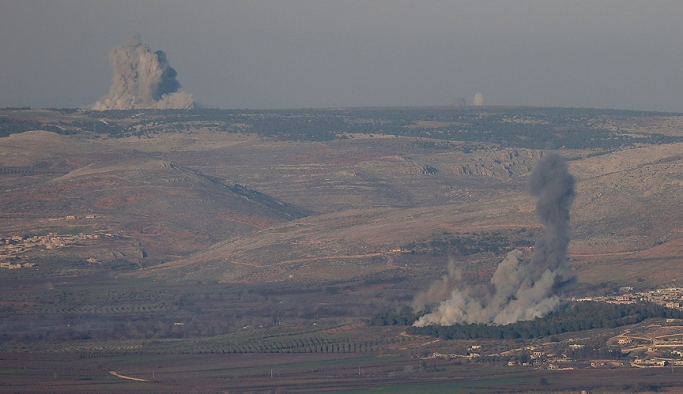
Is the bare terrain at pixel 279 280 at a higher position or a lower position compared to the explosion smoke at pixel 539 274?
lower

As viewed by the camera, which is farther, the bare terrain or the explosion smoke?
the explosion smoke

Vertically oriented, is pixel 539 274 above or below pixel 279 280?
above

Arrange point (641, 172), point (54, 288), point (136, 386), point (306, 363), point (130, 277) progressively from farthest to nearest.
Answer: point (641, 172)
point (130, 277)
point (54, 288)
point (306, 363)
point (136, 386)

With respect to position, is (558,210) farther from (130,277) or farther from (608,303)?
(130,277)

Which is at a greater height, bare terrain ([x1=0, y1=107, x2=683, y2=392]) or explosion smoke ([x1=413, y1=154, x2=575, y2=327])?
explosion smoke ([x1=413, y1=154, x2=575, y2=327])

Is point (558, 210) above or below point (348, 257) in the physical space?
above

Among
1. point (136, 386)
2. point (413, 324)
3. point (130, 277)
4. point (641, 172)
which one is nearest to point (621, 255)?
point (641, 172)

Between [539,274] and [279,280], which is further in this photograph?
[279,280]

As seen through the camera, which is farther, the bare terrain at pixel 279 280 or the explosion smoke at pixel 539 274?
the explosion smoke at pixel 539 274
